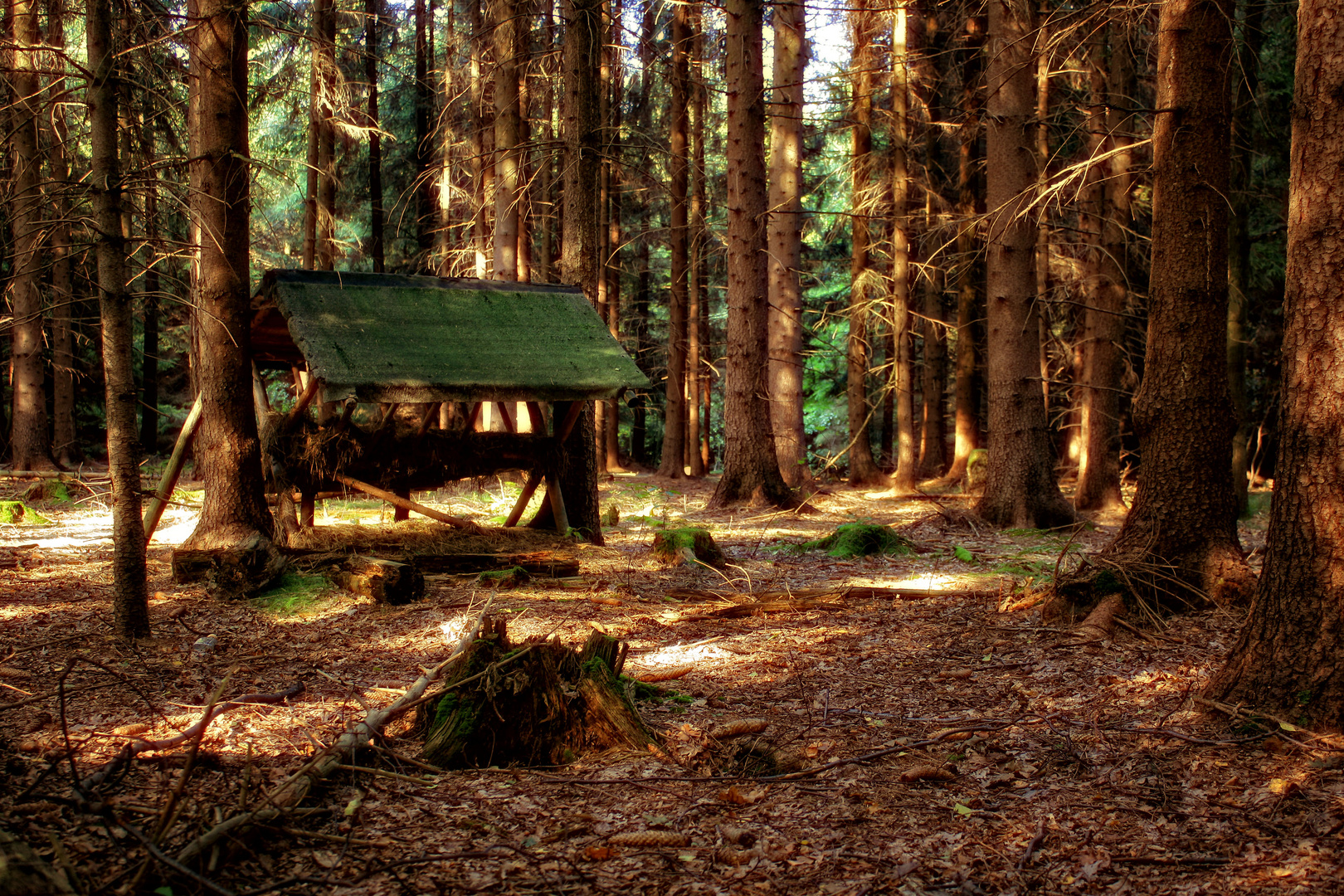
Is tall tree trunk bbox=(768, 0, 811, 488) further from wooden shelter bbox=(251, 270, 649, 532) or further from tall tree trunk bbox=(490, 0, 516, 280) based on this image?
wooden shelter bbox=(251, 270, 649, 532)

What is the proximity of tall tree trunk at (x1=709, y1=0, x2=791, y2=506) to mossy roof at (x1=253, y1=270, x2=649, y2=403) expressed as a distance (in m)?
3.55

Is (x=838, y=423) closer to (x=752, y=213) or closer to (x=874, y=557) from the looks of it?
(x=752, y=213)

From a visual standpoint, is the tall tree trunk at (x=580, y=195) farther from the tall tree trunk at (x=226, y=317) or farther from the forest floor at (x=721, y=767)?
the tall tree trunk at (x=226, y=317)

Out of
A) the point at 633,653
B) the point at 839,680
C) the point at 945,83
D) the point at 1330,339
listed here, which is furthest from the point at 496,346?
the point at 945,83

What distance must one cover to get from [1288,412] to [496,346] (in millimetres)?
7677

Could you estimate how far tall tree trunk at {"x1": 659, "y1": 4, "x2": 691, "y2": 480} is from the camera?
60.8ft

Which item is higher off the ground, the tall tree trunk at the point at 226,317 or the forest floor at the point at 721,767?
the tall tree trunk at the point at 226,317

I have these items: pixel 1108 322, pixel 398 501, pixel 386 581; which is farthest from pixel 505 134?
pixel 1108 322

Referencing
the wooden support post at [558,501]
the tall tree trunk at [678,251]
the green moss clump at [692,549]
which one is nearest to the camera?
the green moss clump at [692,549]

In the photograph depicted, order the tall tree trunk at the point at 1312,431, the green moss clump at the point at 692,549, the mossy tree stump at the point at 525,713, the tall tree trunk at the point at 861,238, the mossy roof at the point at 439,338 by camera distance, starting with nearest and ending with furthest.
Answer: the tall tree trunk at the point at 1312,431 → the mossy tree stump at the point at 525,713 → the mossy roof at the point at 439,338 → the green moss clump at the point at 692,549 → the tall tree trunk at the point at 861,238

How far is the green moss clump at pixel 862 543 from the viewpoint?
1070 cm

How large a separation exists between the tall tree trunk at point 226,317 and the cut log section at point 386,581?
3.28ft

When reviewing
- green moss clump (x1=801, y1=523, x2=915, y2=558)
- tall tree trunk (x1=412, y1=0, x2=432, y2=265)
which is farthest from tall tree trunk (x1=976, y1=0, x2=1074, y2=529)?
tall tree trunk (x1=412, y1=0, x2=432, y2=265)

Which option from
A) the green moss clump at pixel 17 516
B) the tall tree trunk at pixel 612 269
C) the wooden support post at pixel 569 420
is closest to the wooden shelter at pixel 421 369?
the wooden support post at pixel 569 420
